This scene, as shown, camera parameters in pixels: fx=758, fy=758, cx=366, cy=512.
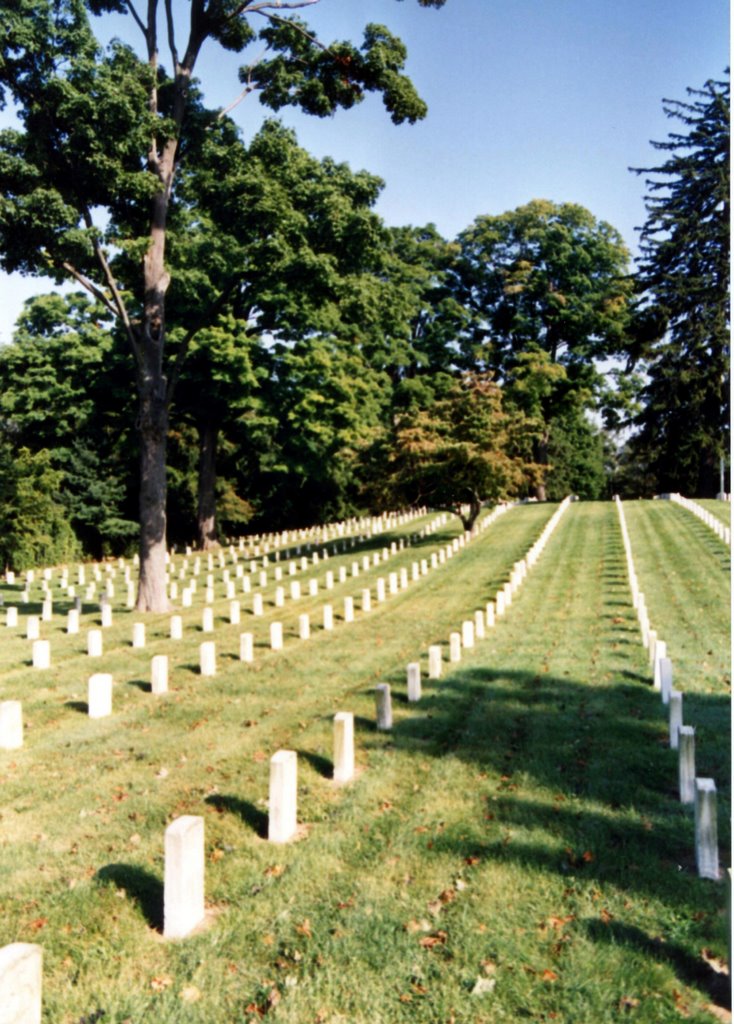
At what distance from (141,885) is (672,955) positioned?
12.1ft

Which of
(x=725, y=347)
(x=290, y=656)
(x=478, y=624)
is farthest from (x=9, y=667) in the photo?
(x=725, y=347)

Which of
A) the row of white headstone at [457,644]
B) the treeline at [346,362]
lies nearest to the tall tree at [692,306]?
the treeline at [346,362]

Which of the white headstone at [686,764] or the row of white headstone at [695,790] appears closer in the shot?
the row of white headstone at [695,790]

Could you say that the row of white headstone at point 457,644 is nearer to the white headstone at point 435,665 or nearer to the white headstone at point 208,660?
the white headstone at point 435,665

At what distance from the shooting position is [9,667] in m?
13.4

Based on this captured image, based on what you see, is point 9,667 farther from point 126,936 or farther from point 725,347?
point 725,347

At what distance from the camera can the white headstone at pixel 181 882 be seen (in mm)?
4965

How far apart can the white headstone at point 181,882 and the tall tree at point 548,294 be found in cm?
4789

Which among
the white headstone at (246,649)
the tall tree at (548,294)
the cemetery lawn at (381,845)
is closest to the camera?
the cemetery lawn at (381,845)

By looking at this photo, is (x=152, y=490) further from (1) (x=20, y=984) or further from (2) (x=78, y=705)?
(1) (x=20, y=984)

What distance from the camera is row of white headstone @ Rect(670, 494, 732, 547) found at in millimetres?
28141

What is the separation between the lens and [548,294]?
52.3 metres

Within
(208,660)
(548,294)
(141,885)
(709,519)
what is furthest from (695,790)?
(548,294)

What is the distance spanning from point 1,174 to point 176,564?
1837 centimetres
